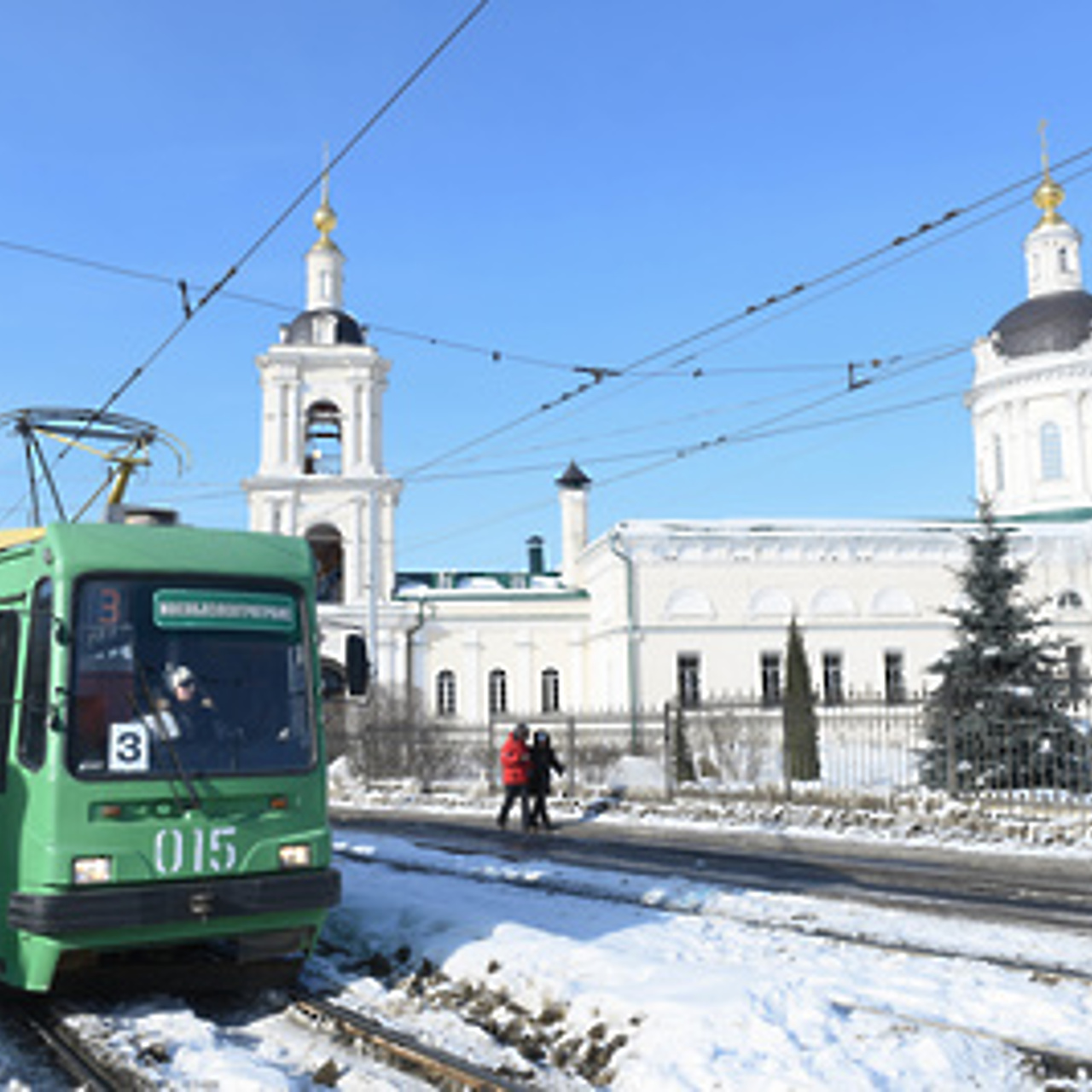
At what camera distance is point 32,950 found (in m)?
6.99

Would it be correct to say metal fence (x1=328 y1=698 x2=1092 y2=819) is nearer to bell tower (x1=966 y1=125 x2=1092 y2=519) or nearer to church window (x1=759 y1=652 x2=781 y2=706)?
church window (x1=759 y1=652 x2=781 y2=706)

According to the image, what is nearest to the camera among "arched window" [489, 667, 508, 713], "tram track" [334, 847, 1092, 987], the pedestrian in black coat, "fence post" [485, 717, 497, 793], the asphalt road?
"tram track" [334, 847, 1092, 987]

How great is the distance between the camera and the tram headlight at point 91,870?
22.6ft

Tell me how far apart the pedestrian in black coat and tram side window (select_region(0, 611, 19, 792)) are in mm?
12917

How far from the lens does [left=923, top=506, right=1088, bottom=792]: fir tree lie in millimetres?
20156

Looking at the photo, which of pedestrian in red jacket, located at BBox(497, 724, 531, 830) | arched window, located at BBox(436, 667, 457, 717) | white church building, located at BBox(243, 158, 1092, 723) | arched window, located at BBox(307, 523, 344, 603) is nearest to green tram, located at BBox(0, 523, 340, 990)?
pedestrian in red jacket, located at BBox(497, 724, 531, 830)

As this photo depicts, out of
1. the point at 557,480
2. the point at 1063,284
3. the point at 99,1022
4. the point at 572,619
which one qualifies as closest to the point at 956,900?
the point at 99,1022

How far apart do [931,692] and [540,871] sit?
10046mm

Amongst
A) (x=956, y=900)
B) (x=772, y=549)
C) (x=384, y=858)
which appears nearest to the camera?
(x=956, y=900)

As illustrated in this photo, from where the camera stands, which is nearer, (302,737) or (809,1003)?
(809,1003)

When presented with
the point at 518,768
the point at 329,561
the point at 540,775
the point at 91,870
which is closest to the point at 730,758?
the point at 540,775

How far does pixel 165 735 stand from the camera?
7266 millimetres

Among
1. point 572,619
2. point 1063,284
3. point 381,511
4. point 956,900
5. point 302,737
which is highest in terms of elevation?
point 1063,284

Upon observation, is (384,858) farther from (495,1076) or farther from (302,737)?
(495,1076)
